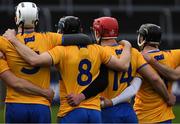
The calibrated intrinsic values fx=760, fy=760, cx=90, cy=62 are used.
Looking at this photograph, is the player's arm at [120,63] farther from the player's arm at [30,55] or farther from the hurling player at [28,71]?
the player's arm at [30,55]

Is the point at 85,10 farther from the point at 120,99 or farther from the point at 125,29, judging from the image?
the point at 120,99

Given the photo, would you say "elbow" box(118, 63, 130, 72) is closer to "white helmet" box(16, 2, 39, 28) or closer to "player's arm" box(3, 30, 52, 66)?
"player's arm" box(3, 30, 52, 66)

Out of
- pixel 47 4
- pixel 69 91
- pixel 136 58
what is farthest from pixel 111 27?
pixel 47 4

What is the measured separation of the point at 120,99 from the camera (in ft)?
28.5

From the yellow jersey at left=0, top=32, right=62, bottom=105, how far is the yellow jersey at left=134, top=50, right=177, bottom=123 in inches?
52.6

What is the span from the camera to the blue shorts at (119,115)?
343 inches

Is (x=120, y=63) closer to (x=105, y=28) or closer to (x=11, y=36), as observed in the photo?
(x=105, y=28)

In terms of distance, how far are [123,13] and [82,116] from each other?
12936 mm

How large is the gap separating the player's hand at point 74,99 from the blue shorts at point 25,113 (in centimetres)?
36

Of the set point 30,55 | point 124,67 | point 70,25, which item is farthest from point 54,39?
point 124,67

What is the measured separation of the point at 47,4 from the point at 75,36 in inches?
483

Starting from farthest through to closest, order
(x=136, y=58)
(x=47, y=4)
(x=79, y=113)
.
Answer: (x=47, y=4), (x=136, y=58), (x=79, y=113)

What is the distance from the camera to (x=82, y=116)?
326 inches

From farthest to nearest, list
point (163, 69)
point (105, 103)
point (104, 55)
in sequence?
point (163, 69) < point (105, 103) < point (104, 55)
